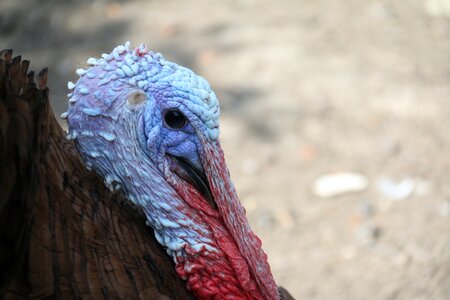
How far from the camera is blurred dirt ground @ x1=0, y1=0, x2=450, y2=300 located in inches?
153

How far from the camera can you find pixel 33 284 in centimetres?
163

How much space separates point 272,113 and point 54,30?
75.9 inches

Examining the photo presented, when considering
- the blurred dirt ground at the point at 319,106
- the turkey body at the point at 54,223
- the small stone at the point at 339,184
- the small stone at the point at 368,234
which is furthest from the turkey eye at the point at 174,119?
the small stone at the point at 339,184

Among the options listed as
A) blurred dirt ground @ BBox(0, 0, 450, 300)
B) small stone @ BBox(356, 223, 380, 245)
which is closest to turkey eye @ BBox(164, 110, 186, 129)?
blurred dirt ground @ BBox(0, 0, 450, 300)

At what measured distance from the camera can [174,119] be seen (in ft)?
6.54

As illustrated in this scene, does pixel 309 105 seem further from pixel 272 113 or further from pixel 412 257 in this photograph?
pixel 412 257

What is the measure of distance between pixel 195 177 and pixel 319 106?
9.20 ft

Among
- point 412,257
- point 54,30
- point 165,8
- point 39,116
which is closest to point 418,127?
point 412,257

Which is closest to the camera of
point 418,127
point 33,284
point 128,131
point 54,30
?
point 33,284

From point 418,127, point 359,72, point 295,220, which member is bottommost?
point 295,220

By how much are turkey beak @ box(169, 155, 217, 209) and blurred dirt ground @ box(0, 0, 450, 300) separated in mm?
858

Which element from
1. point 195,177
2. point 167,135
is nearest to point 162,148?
point 167,135

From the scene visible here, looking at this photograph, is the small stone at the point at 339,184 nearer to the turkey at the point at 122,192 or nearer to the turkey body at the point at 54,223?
the turkey at the point at 122,192

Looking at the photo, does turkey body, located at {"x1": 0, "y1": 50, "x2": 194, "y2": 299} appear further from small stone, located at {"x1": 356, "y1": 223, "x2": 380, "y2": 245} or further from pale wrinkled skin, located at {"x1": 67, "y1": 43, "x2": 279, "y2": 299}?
small stone, located at {"x1": 356, "y1": 223, "x2": 380, "y2": 245}
